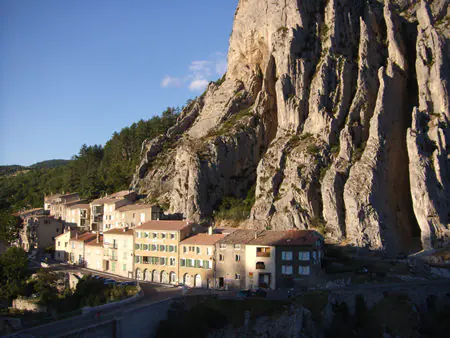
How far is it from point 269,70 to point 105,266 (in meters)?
43.6

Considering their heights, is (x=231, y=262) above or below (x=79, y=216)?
below

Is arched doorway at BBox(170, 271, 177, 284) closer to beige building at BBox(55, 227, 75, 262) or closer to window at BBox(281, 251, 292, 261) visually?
window at BBox(281, 251, 292, 261)

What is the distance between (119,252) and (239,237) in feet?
61.3

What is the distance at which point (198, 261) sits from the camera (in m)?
56.4

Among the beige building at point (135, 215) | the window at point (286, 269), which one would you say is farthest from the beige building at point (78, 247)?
the window at point (286, 269)

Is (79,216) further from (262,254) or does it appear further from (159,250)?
(262,254)

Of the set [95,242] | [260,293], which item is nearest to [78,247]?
[95,242]

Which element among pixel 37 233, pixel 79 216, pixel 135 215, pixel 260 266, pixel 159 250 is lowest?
pixel 260 266

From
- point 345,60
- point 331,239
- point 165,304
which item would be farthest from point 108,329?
point 345,60

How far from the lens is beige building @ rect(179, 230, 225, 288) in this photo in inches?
2176

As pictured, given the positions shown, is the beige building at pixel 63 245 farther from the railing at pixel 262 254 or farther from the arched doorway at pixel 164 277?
the railing at pixel 262 254

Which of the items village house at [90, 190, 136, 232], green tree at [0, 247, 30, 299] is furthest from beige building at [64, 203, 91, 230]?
green tree at [0, 247, 30, 299]

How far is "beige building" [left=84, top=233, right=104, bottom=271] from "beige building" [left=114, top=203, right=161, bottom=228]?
5.00 meters

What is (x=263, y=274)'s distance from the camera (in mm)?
51625
